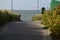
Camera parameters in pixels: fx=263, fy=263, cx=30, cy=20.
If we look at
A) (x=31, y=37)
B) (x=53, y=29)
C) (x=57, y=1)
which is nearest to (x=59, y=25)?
(x=53, y=29)

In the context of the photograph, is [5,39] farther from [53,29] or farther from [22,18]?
[22,18]

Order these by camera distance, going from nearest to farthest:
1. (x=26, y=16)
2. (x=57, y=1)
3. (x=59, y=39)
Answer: (x=59, y=39) → (x=57, y=1) → (x=26, y=16)

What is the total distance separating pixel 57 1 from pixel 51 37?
18.9 ft

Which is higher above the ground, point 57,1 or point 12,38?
point 57,1

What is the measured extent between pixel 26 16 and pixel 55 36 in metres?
22.3

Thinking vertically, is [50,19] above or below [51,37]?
above

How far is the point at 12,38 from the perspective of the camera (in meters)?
13.0

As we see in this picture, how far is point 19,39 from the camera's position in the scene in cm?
1276

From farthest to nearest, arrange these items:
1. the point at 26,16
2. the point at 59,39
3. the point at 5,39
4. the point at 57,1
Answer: the point at 26,16 → the point at 57,1 → the point at 5,39 → the point at 59,39

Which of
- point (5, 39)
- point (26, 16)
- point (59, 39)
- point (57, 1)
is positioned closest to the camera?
point (59, 39)

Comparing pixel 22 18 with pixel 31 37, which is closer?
pixel 31 37

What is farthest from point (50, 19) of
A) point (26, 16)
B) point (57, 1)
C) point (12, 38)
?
point (26, 16)

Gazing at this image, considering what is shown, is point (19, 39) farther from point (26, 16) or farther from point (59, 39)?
point (26, 16)

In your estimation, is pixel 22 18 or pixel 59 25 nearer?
pixel 59 25
